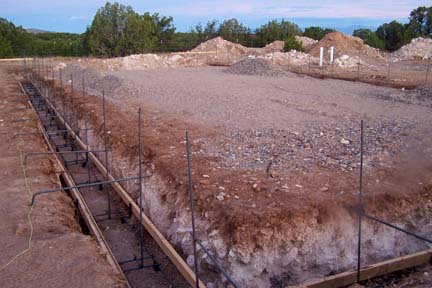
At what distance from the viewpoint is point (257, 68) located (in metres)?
21.9

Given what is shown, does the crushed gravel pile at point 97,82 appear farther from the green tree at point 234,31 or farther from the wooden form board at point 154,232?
the green tree at point 234,31

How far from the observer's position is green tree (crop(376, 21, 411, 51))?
42.9 meters

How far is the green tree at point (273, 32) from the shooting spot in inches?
1801

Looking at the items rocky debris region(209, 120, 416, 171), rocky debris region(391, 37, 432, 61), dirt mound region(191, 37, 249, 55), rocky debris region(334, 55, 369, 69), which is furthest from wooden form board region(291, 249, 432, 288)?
dirt mound region(191, 37, 249, 55)

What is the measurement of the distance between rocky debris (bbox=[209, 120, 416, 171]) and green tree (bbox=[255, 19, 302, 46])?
37.3 m

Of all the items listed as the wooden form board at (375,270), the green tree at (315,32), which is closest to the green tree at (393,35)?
the green tree at (315,32)

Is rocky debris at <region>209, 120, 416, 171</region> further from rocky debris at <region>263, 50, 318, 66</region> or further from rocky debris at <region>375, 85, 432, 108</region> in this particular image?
rocky debris at <region>263, 50, 318, 66</region>

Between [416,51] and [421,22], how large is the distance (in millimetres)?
12893

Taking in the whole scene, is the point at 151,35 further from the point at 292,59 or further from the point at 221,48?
the point at 292,59

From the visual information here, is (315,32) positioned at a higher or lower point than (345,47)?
higher

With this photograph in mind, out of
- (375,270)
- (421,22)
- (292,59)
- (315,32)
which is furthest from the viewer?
(315,32)

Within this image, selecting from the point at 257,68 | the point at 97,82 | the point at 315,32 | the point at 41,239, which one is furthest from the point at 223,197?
the point at 315,32

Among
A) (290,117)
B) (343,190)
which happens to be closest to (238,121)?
(290,117)

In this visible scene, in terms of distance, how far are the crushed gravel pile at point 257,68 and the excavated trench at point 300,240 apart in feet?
51.3
